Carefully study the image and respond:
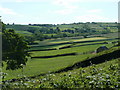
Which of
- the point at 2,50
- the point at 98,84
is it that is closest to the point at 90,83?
the point at 98,84

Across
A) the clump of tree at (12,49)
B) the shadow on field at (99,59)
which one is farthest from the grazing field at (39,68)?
the shadow on field at (99,59)

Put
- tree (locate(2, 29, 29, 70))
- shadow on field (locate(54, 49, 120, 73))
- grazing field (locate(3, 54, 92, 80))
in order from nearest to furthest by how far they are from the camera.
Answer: shadow on field (locate(54, 49, 120, 73)), tree (locate(2, 29, 29, 70)), grazing field (locate(3, 54, 92, 80))

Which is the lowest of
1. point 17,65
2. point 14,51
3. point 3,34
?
point 17,65

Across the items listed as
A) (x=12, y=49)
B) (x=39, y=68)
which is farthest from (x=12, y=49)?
(x=39, y=68)

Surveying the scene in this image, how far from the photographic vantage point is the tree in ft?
131

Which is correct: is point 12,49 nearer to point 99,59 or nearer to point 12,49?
point 12,49

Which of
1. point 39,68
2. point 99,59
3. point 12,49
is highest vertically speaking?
point 12,49

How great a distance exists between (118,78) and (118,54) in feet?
61.2

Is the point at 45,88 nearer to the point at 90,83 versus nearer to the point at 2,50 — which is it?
the point at 90,83

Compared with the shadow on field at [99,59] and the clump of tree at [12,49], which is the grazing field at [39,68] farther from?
the shadow on field at [99,59]

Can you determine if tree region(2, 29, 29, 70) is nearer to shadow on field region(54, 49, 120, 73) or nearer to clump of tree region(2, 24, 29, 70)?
clump of tree region(2, 24, 29, 70)

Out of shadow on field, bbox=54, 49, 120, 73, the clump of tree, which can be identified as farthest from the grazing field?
shadow on field, bbox=54, 49, 120, 73

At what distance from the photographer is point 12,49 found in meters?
41.0

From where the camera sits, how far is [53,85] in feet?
58.2
